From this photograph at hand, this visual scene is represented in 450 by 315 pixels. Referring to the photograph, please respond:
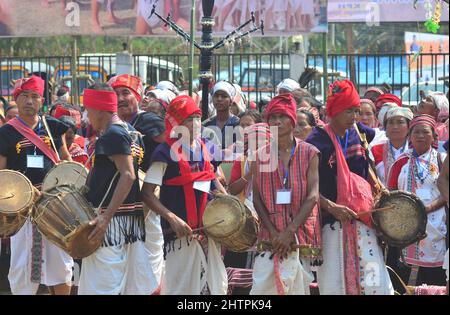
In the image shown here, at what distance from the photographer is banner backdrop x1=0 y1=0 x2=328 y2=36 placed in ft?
48.6

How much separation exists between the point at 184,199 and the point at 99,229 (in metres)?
0.77

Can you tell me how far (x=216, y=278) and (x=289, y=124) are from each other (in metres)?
1.27

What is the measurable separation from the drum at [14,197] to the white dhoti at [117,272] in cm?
79

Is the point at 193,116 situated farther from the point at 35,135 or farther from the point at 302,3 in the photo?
the point at 302,3

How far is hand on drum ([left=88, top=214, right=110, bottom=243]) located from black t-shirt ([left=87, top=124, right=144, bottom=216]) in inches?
6.6

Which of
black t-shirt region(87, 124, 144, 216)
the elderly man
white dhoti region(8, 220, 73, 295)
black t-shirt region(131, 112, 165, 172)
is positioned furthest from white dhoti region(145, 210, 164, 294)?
white dhoti region(8, 220, 73, 295)

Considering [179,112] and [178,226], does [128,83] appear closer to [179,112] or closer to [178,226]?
[179,112]

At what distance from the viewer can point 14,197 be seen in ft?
24.5

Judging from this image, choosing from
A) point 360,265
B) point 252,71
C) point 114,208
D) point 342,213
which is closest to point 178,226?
point 114,208

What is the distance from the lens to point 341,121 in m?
7.21

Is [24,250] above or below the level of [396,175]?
below

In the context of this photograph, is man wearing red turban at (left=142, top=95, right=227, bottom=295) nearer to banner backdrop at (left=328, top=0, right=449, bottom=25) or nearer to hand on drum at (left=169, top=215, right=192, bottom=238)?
hand on drum at (left=169, top=215, right=192, bottom=238)

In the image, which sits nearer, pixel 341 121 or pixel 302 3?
pixel 341 121

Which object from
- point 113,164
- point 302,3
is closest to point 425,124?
point 113,164
